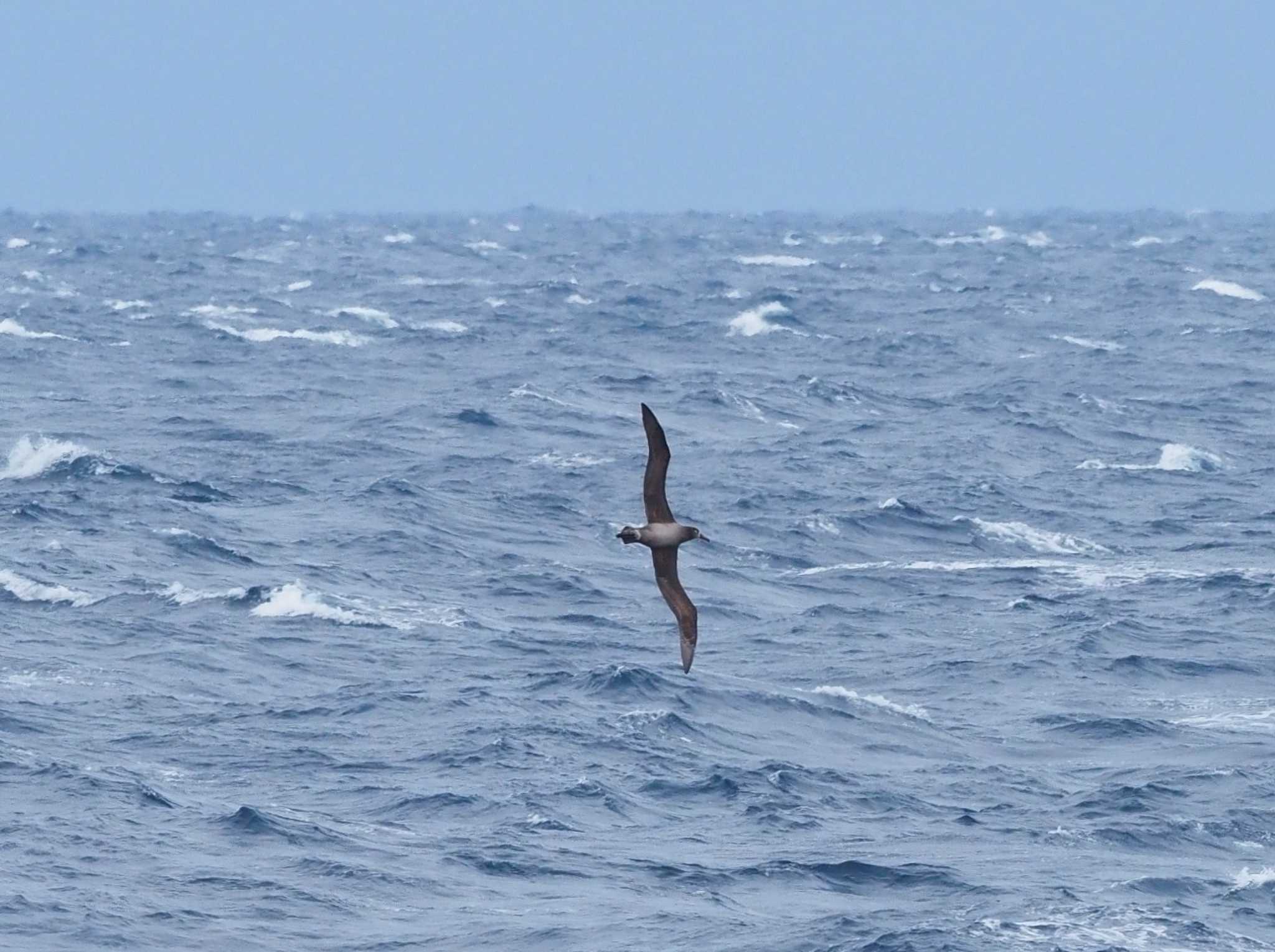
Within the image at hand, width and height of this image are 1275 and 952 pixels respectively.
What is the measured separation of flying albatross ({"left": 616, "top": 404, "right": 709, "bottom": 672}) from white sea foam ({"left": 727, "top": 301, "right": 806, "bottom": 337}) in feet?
184

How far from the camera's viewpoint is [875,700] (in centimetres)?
3262

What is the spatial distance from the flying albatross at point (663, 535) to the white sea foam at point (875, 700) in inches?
463

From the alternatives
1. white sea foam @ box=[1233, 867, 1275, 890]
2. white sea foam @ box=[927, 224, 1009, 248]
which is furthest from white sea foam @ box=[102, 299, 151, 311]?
white sea foam @ box=[927, 224, 1009, 248]

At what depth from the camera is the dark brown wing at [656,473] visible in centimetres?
1905

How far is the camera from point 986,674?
34062 mm

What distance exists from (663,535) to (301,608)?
16.7 m

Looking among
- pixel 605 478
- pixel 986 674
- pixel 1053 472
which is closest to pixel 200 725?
pixel 986 674

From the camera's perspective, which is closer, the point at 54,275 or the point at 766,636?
the point at 766,636

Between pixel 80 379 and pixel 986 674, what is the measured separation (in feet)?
111

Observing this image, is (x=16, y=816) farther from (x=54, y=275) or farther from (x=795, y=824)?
(x=54, y=275)

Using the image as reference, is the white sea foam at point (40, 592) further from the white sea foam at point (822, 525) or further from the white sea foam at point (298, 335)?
the white sea foam at point (298, 335)

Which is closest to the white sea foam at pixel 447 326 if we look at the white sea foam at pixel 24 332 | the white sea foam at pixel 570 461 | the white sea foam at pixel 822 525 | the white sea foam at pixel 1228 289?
the white sea foam at pixel 24 332

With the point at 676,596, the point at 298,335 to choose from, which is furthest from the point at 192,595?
the point at 298,335

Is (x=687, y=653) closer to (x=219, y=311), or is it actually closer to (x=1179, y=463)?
(x=1179, y=463)
